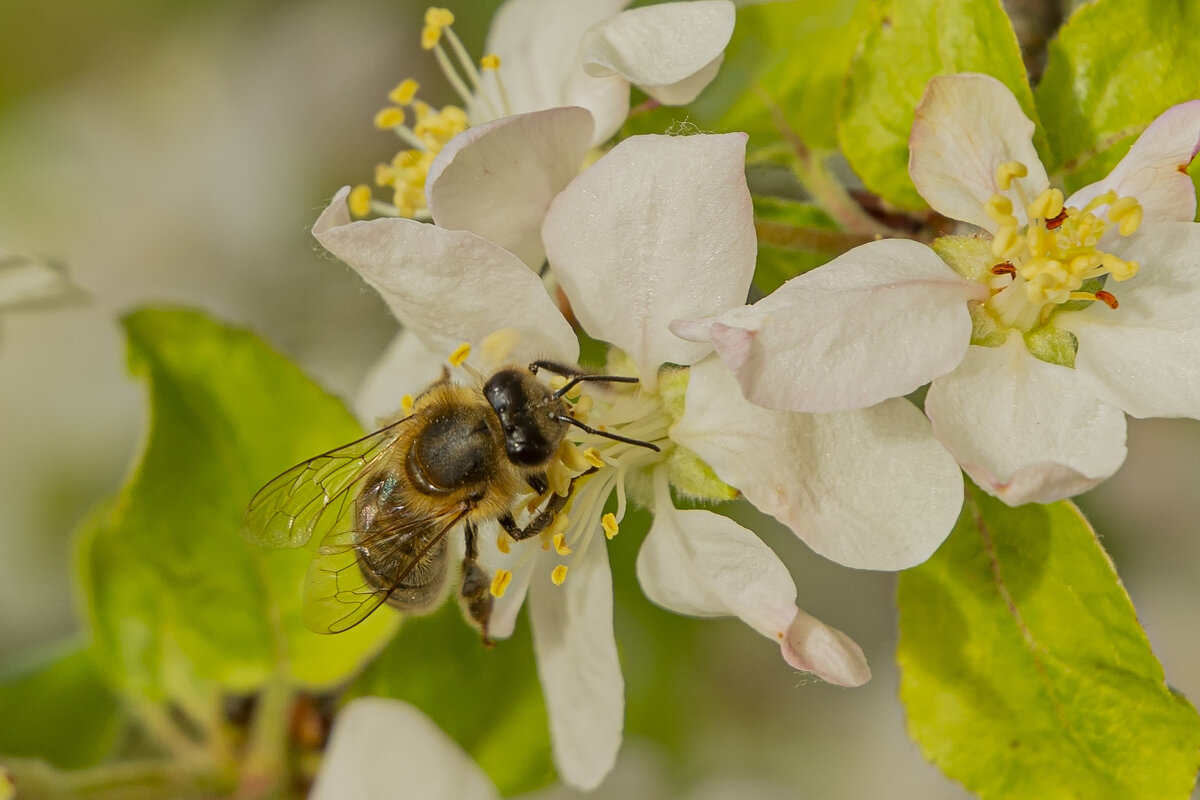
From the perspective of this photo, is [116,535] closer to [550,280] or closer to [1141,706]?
[550,280]

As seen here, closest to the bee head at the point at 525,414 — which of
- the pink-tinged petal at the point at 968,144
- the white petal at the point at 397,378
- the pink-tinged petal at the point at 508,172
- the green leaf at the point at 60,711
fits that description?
the pink-tinged petal at the point at 508,172

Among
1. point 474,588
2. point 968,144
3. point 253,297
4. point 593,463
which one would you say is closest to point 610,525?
point 593,463

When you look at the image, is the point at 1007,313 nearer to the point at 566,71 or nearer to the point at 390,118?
the point at 566,71

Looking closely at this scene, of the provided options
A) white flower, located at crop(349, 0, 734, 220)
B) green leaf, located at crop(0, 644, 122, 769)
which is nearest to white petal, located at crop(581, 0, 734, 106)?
white flower, located at crop(349, 0, 734, 220)

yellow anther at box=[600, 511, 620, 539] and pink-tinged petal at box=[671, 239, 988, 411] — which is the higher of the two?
pink-tinged petal at box=[671, 239, 988, 411]

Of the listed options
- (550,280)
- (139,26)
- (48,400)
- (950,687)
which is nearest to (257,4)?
(139,26)

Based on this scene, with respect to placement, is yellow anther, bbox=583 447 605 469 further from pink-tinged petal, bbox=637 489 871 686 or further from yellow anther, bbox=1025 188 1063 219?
yellow anther, bbox=1025 188 1063 219
